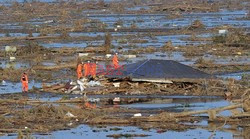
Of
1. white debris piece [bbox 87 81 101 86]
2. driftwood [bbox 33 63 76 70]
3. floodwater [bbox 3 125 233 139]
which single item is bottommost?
floodwater [bbox 3 125 233 139]

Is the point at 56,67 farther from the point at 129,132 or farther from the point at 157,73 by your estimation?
the point at 129,132

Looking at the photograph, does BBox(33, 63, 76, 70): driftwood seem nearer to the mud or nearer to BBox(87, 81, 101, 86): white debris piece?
the mud

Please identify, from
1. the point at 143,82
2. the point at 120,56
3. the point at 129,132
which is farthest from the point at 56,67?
the point at 129,132

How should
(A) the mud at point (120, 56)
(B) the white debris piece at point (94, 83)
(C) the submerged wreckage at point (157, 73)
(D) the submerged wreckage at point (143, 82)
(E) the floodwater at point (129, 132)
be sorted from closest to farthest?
(E) the floodwater at point (129, 132) → (A) the mud at point (120, 56) → (D) the submerged wreckage at point (143, 82) → (C) the submerged wreckage at point (157, 73) → (B) the white debris piece at point (94, 83)

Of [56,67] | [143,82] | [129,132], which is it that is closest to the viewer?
[129,132]

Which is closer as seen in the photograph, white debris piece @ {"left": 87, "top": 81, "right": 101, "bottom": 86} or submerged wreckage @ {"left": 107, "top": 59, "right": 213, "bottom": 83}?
submerged wreckage @ {"left": 107, "top": 59, "right": 213, "bottom": 83}

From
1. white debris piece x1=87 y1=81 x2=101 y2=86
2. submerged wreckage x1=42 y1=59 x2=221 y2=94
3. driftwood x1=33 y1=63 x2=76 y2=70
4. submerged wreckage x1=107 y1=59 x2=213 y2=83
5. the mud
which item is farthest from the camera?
driftwood x1=33 y1=63 x2=76 y2=70

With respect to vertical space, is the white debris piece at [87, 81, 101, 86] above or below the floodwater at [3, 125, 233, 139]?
above

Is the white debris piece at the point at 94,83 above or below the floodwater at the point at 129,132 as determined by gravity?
above

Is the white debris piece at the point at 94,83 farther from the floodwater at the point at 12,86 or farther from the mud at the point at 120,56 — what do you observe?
the floodwater at the point at 12,86

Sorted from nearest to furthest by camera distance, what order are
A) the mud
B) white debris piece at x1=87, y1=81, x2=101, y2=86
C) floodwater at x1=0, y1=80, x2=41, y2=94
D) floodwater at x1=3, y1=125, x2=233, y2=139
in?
1. floodwater at x1=3, y1=125, x2=233, y2=139
2. the mud
3. white debris piece at x1=87, y1=81, x2=101, y2=86
4. floodwater at x1=0, y1=80, x2=41, y2=94

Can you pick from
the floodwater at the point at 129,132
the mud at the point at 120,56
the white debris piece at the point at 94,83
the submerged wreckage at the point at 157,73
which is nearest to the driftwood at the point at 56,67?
the mud at the point at 120,56

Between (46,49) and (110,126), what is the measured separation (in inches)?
882

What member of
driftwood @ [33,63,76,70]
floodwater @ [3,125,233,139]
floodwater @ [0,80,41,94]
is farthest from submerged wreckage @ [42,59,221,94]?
floodwater @ [3,125,233,139]
